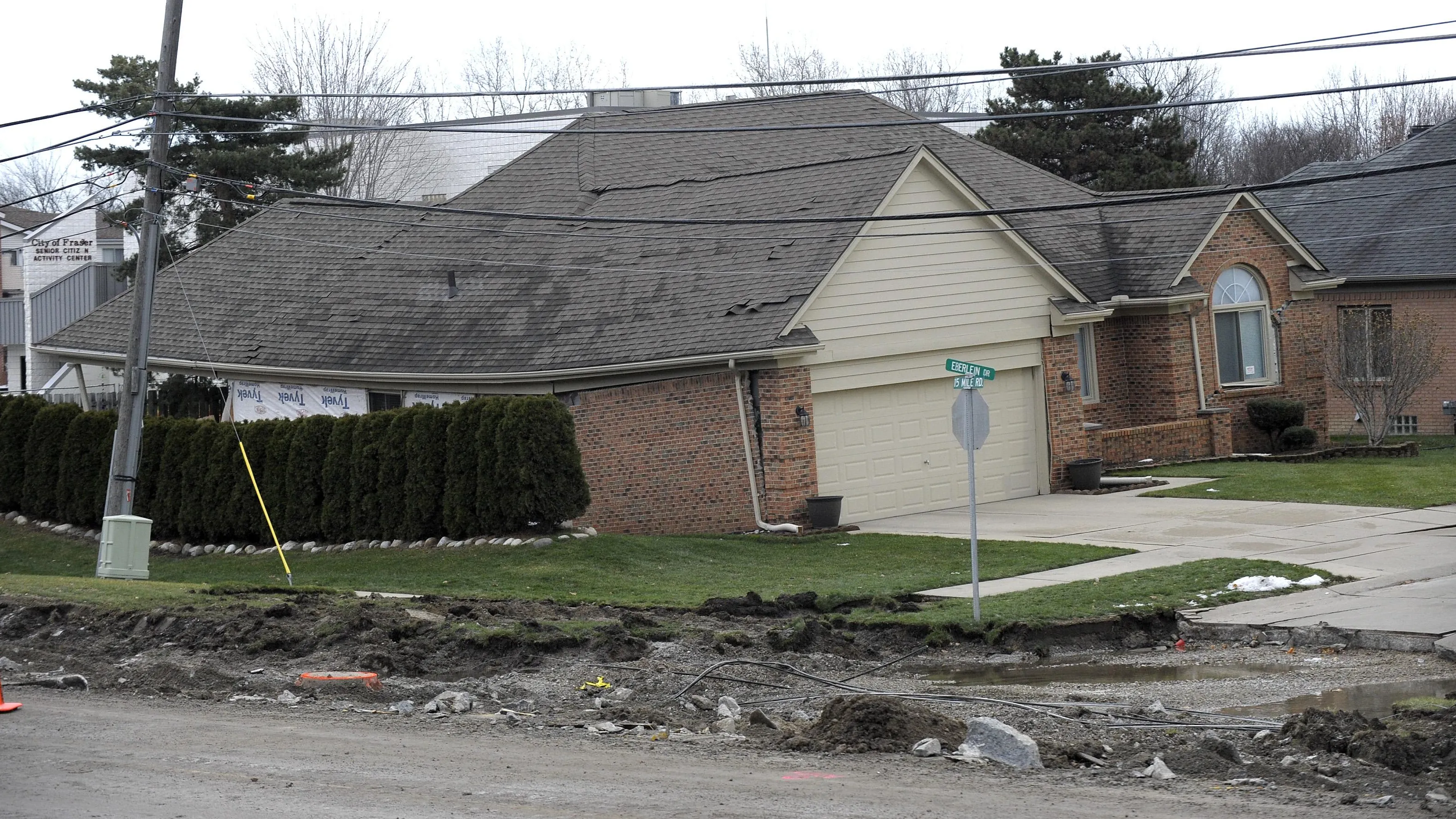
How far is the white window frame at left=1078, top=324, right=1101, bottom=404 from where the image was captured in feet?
96.9

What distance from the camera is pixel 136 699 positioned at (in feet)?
38.3

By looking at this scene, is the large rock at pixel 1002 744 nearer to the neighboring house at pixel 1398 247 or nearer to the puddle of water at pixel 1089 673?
the puddle of water at pixel 1089 673

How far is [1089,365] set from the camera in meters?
29.6

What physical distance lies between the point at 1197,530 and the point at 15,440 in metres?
21.2

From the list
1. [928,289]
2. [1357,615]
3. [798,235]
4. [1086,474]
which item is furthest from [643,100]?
[1357,615]

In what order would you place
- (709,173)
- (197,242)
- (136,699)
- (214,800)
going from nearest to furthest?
(214,800) < (136,699) < (709,173) < (197,242)

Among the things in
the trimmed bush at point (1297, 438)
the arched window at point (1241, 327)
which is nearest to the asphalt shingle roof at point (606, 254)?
the arched window at point (1241, 327)

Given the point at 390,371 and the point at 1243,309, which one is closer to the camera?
the point at 390,371

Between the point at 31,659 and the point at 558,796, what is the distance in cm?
746

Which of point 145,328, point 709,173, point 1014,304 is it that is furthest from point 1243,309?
point 145,328

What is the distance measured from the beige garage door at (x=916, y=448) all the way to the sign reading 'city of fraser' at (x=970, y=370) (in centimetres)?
784

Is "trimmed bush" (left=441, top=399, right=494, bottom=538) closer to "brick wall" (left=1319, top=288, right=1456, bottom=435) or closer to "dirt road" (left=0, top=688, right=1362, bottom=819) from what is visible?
"dirt road" (left=0, top=688, right=1362, bottom=819)

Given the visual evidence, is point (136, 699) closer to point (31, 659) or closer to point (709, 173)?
point (31, 659)

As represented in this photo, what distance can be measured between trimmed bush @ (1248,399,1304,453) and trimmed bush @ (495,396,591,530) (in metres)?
16.0
